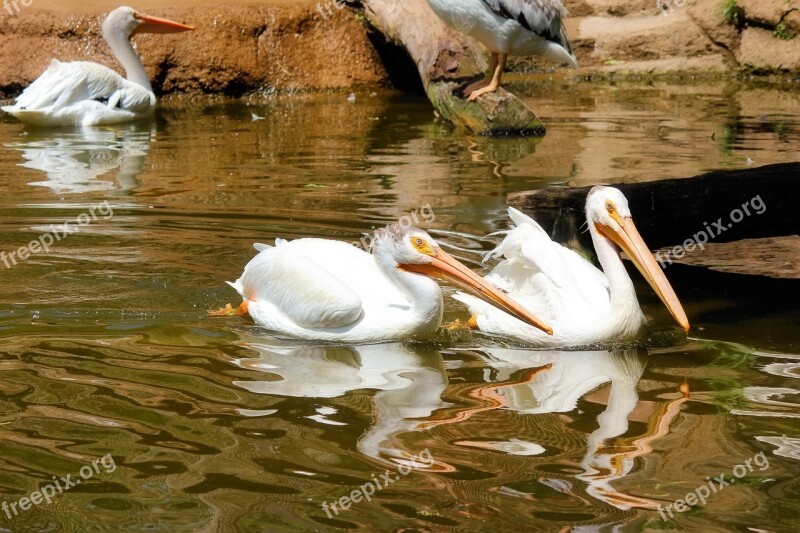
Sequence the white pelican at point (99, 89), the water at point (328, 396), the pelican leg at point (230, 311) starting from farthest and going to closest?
the white pelican at point (99, 89), the pelican leg at point (230, 311), the water at point (328, 396)

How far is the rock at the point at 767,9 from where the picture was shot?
39.8ft

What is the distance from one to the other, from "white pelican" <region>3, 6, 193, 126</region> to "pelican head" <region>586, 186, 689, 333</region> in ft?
20.8

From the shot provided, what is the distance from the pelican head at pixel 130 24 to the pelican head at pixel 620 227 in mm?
6686

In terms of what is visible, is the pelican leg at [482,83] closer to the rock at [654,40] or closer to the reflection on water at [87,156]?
the reflection on water at [87,156]

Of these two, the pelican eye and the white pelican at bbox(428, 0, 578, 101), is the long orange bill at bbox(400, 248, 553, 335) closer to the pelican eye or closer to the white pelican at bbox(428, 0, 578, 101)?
the pelican eye

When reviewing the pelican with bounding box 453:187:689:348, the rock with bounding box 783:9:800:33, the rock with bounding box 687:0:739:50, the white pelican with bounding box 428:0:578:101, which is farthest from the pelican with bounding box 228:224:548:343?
the rock with bounding box 687:0:739:50

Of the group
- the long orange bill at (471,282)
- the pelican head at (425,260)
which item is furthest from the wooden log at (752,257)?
the pelican head at (425,260)

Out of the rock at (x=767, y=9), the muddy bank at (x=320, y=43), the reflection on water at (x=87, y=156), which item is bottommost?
the reflection on water at (x=87, y=156)

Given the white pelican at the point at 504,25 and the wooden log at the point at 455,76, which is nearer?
the white pelican at the point at 504,25

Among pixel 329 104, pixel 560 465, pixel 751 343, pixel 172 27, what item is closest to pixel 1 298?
pixel 560 465

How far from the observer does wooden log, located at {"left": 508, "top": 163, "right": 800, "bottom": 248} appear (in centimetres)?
491

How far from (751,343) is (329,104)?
7533 mm

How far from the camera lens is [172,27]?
34.1 ft

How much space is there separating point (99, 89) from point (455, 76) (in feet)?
10.4
